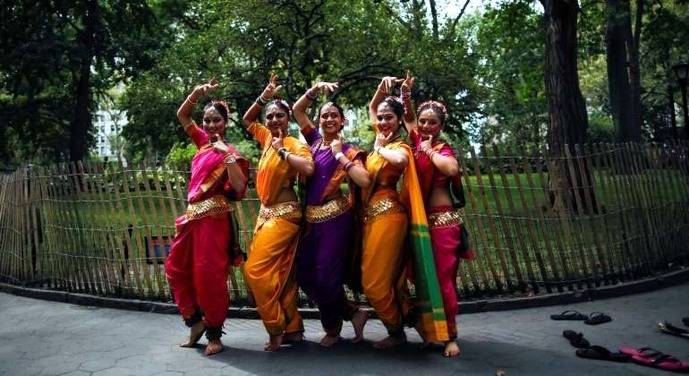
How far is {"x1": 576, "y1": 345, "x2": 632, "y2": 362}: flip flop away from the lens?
12.9ft

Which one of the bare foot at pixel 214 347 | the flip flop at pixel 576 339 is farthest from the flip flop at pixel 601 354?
the bare foot at pixel 214 347

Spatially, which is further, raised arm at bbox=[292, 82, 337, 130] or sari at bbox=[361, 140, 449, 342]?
raised arm at bbox=[292, 82, 337, 130]

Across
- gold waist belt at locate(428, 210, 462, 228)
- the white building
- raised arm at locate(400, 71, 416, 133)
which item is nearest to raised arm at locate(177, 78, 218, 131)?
raised arm at locate(400, 71, 416, 133)

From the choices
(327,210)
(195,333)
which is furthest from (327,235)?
(195,333)

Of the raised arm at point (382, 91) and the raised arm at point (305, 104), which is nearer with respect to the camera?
the raised arm at point (382, 91)

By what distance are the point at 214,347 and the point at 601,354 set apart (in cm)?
271

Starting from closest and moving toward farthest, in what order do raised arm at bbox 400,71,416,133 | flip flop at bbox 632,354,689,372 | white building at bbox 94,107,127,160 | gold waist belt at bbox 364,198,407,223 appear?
flip flop at bbox 632,354,689,372, gold waist belt at bbox 364,198,407,223, raised arm at bbox 400,71,416,133, white building at bbox 94,107,127,160

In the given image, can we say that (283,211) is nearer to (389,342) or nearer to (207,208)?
(207,208)

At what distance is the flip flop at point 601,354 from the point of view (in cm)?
394

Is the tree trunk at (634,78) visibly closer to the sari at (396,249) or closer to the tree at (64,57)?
the tree at (64,57)

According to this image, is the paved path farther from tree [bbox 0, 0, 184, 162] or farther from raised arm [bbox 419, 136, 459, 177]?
tree [bbox 0, 0, 184, 162]

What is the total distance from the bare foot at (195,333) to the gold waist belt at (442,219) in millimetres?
1912

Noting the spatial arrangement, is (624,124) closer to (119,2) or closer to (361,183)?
(119,2)

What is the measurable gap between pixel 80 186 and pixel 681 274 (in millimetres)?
6373
